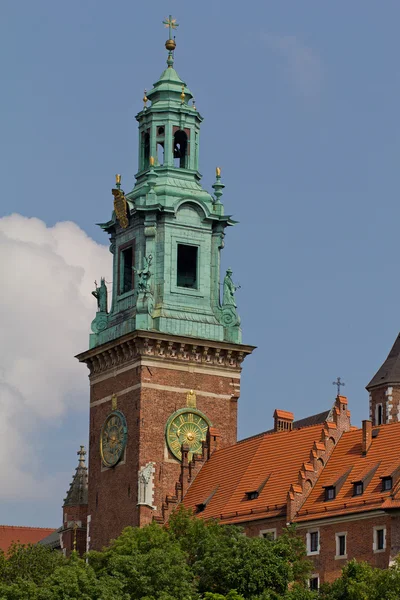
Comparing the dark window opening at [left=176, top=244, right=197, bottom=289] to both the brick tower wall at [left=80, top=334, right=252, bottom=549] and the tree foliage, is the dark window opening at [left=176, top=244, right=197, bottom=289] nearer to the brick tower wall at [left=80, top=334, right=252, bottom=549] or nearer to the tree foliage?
the brick tower wall at [left=80, top=334, right=252, bottom=549]

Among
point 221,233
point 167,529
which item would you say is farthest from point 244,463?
point 221,233

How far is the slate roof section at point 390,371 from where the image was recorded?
6230 inches

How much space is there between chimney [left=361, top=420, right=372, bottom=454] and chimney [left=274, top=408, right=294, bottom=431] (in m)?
12.4

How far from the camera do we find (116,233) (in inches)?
5037

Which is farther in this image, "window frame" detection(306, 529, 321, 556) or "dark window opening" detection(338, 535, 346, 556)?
"window frame" detection(306, 529, 321, 556)

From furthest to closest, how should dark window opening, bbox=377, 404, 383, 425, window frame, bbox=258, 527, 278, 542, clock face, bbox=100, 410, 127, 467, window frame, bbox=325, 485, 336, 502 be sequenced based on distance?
dark window opening, bbox=377, 404, 383, 425
clock face, bbox=100, 410, 127, 467
window frame, bbox=258, 527, 278, 542
window frame, bbox=325, 485, 336, 502

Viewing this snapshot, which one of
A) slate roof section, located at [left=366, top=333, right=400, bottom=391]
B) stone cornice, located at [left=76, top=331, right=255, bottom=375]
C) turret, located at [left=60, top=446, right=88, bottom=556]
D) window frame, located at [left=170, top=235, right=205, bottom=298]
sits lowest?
turret, located at [left=60, top=446, right=88, bottom=556]

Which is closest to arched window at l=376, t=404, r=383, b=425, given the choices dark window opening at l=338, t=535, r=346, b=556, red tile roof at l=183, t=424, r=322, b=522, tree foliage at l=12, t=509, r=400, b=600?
red tile roof at l=183, t=424, r=322, b=522

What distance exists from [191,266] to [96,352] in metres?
7.32

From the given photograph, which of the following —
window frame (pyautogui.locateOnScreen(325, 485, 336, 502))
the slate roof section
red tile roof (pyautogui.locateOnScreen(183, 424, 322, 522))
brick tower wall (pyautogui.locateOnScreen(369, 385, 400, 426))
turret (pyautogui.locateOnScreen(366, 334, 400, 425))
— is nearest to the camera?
window frame (pyautogui.locateOnScreen(325, 485, 336, 502))

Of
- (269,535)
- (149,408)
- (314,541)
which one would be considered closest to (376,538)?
(314,541)

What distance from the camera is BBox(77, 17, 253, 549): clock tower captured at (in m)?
121

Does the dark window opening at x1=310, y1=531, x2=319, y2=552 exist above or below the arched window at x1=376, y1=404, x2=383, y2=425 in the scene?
below

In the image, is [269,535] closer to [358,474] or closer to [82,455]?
[358,474]
